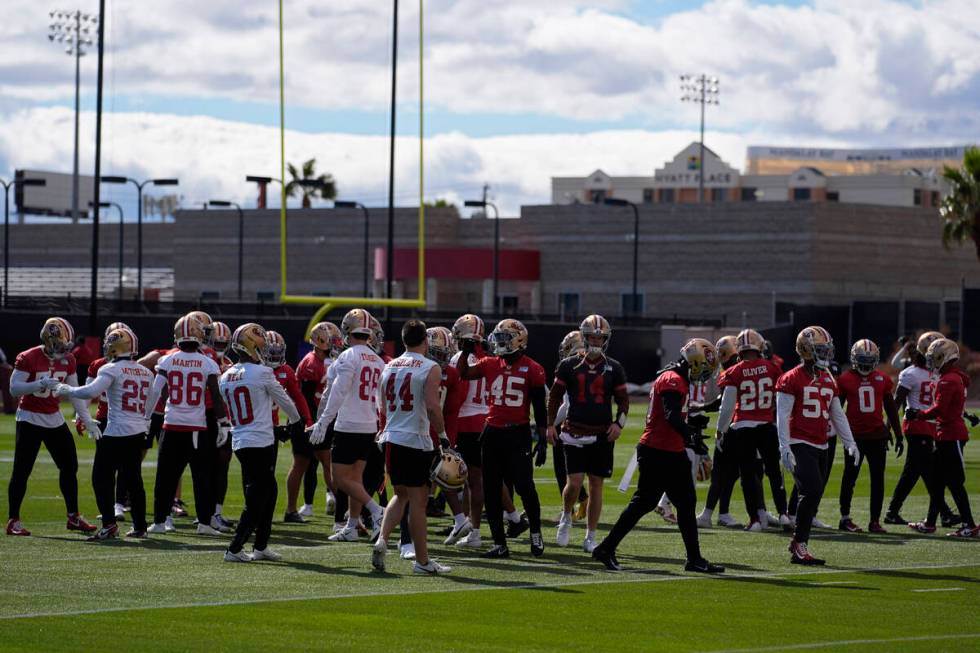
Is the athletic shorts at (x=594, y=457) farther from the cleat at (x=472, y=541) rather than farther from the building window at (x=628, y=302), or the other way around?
the building window at (x=628, y=302)

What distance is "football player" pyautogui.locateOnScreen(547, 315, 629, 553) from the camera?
14.1m

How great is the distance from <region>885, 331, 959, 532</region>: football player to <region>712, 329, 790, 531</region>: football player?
55.8 inches

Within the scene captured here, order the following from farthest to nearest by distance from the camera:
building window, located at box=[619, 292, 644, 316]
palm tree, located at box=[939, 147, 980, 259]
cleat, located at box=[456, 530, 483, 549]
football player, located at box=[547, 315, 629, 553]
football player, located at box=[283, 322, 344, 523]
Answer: building window, located at box=[619, 292, 644, 316] < palm tree, located at box=[939, 147, 980, 259] < football player, located at box=[283, 322, 344, 523] < cleat, located at box=[456, 530, 483, 549] < football player, located at box=[547, 315, 629, 553]

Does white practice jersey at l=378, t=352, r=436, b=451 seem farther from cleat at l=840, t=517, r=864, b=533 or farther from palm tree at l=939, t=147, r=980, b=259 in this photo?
palm tree at l=939, t=147, r=980, b=259

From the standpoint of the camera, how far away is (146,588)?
11289 mm

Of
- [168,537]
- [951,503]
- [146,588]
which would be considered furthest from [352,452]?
[951,503]

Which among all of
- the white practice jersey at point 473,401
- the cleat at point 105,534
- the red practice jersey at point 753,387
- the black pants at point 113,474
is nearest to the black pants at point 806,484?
the red practice jersey at point 753,387

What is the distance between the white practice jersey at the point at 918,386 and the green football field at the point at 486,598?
1831mm

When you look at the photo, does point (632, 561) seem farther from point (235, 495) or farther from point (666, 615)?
point (235, 495)

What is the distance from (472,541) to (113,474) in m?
3.31

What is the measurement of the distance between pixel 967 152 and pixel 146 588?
51.1m

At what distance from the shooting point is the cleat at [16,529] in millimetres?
14664

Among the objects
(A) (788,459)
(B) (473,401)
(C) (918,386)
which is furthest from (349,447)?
(C) (918,386)

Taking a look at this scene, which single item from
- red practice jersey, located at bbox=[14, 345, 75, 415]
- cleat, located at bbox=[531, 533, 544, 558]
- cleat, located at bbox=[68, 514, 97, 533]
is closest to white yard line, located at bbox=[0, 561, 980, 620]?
cleat, located at bbox=[531, 533, 544, 558]
